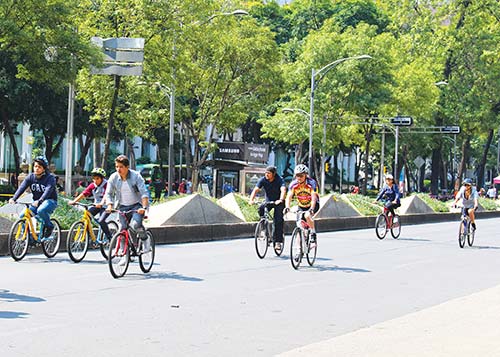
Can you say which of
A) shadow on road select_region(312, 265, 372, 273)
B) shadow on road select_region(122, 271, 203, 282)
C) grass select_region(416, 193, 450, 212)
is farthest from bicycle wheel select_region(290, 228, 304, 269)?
grass select_region(416, 193, 450, 212)

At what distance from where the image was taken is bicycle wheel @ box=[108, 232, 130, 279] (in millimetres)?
13469

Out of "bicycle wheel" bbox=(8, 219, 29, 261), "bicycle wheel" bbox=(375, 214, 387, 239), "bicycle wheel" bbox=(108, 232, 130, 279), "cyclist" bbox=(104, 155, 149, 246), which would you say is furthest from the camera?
"bicycle wheel" bbox=(375, 214, 387, 239)

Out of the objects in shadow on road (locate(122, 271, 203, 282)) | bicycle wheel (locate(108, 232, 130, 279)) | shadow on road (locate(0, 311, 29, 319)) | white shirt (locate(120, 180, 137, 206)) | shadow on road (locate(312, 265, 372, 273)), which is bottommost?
shadow on road (locate(312, 265, 372, 273))

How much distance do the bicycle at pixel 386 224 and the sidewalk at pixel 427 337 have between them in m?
15.7

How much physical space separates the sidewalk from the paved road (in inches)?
18.5

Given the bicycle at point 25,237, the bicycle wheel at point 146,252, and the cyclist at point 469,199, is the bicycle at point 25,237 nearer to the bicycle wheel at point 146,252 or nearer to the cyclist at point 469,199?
the bicycle wheel at point 146,252

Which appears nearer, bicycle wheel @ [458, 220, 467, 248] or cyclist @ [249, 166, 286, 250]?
cyclist @ [249, 166, 286, 250]

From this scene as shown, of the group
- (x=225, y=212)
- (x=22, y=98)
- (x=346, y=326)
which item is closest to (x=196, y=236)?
(x=225, y=212)

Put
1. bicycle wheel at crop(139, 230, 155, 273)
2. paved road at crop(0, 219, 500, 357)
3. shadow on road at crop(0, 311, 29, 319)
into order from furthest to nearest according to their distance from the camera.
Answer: bicycle wheel at crop(139, 230, 155, 273) → shadow on road at crop(0, 311, 29, 319) → paved road at crop(0, 219, 500, 357)

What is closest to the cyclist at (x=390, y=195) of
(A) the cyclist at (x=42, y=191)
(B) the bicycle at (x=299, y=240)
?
(B) the bicycle at (x=299, y=240)

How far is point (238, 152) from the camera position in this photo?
175ft

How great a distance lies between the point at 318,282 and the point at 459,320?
15.0 ft

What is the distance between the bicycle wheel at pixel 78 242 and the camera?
1600cm

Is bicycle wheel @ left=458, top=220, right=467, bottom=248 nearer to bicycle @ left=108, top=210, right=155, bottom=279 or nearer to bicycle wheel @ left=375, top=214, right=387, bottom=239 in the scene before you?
bicycle wheel @ left=375, top=214, right=387, bottom=239
